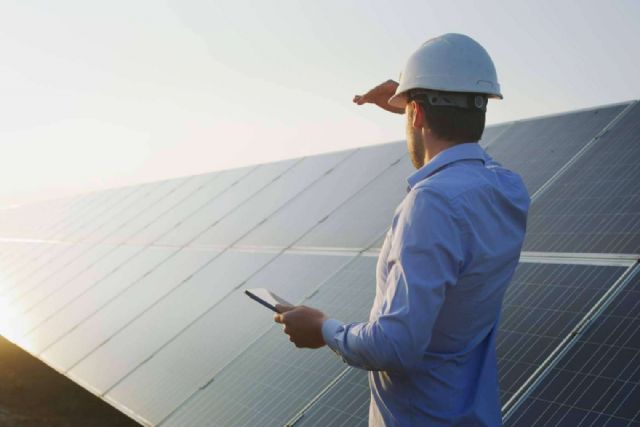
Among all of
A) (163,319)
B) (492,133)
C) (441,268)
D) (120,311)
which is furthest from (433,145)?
(120,311)

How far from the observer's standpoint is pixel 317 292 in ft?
21.1

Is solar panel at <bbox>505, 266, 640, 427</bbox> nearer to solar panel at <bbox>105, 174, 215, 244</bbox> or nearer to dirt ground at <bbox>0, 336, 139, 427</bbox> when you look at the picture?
dirt ground at <bbox>0, 336, 139, 427</bbox>

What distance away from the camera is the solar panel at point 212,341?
245 inches

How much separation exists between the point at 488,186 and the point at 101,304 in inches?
331

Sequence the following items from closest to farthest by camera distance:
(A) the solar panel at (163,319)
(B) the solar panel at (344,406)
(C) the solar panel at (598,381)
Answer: (C) the solar panel at (598,381)
(B) the solar panel at (344,406)
(A) the solar panel at (163,319)

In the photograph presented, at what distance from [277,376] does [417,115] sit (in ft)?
11.6

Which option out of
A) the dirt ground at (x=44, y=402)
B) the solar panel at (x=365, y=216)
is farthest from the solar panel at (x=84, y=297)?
the solar panel at (x=365, y=216)

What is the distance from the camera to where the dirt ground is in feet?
37.3

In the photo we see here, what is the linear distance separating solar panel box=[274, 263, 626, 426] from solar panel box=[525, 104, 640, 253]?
1.23ft

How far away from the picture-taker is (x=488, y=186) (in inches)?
94.2

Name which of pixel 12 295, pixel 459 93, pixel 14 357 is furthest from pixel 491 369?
pixel 14 357

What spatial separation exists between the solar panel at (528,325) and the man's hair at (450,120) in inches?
80.2

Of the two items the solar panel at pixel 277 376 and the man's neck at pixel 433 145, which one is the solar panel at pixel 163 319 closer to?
the solar panel at pixel 277 376

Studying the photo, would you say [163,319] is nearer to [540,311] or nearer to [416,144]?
[540,311]
